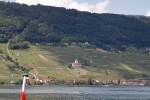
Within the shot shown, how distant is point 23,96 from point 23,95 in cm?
4

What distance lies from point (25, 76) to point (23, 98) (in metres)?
0.53

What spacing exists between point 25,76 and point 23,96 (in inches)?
18.2

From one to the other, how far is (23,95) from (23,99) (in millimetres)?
210

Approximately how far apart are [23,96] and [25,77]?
440mm

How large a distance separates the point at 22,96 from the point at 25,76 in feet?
1.51

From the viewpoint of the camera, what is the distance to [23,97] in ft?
45.2

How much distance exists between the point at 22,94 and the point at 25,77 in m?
0.39

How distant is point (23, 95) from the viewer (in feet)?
45.5

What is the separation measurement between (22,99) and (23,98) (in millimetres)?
34

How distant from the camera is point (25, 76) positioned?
549 inches

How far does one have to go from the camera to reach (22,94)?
45.7ft

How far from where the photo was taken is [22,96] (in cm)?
1385

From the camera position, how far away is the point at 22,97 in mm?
13805
